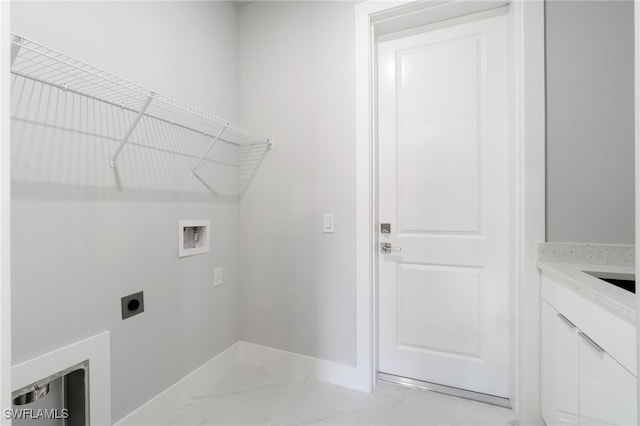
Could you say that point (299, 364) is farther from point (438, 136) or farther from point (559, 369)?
point (438, 136)

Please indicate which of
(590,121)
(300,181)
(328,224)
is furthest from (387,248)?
(590,121)

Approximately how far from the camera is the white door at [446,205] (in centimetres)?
160

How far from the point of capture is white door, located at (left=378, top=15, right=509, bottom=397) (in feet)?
5.25

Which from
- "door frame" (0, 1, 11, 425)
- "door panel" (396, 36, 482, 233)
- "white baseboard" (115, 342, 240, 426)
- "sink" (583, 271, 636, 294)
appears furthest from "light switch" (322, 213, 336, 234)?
"door frame" (0, 1, 11, 425)

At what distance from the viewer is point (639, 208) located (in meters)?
0.57

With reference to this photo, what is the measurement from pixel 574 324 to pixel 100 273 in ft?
6.09

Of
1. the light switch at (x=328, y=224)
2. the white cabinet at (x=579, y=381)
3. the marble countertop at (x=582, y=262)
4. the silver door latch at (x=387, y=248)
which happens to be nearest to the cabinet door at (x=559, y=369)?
the white cabinet at (x=579, y=381)

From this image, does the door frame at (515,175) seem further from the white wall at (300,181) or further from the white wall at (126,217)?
the white wall at (126,217)

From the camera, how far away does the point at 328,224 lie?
1.79 metres

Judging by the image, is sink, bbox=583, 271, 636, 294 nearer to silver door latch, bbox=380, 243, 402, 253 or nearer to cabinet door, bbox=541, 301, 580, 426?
cabinet door, bbox=541, 301, 580, 426

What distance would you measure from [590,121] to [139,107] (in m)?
2.09

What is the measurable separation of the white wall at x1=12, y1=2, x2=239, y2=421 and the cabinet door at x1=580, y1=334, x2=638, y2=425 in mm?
1771

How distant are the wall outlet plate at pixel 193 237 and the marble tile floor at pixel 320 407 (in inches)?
32.9

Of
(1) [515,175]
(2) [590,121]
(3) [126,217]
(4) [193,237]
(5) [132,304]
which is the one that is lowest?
(5) [132,304]
